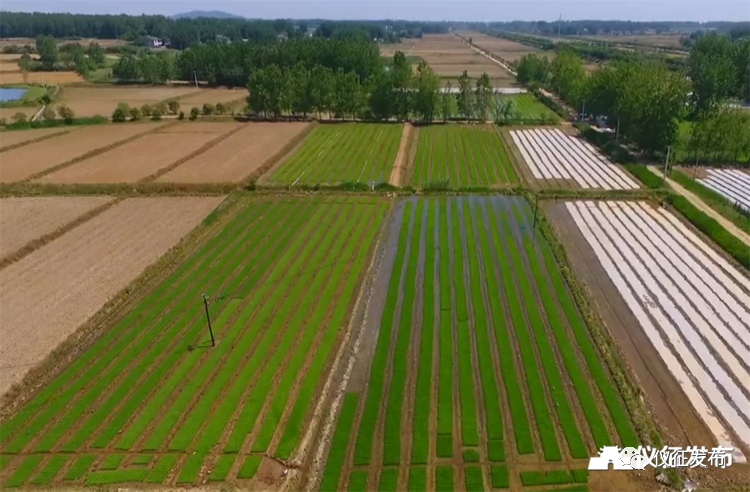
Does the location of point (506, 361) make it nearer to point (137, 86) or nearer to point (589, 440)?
point (589, 440)

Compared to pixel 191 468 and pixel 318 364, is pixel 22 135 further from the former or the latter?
pixel 191 468

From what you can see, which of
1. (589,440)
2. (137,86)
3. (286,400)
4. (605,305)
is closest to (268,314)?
(286,400)

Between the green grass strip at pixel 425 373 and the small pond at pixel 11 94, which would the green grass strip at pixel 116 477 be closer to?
the green grass strip at pixel 425 373

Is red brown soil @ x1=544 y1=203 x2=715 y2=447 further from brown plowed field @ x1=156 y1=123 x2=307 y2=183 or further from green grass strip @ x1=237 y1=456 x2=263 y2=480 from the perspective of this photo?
brown plowed field @ x1=156 y1=123 x2=307 y2=183

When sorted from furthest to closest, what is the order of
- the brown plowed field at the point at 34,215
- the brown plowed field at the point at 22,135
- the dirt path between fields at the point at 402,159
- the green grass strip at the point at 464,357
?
the brown plowed field at the point at 22,135 < the dirt path between fields at the point at 402,159 < the brown plowed field at the point at 34,215 < the green grass strip at the point at 464,357

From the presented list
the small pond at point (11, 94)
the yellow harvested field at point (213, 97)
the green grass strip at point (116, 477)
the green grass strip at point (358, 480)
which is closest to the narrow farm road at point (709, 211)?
the green grass strip at point (358, 480)

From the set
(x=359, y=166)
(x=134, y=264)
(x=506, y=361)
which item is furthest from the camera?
(x=359, y=166)
